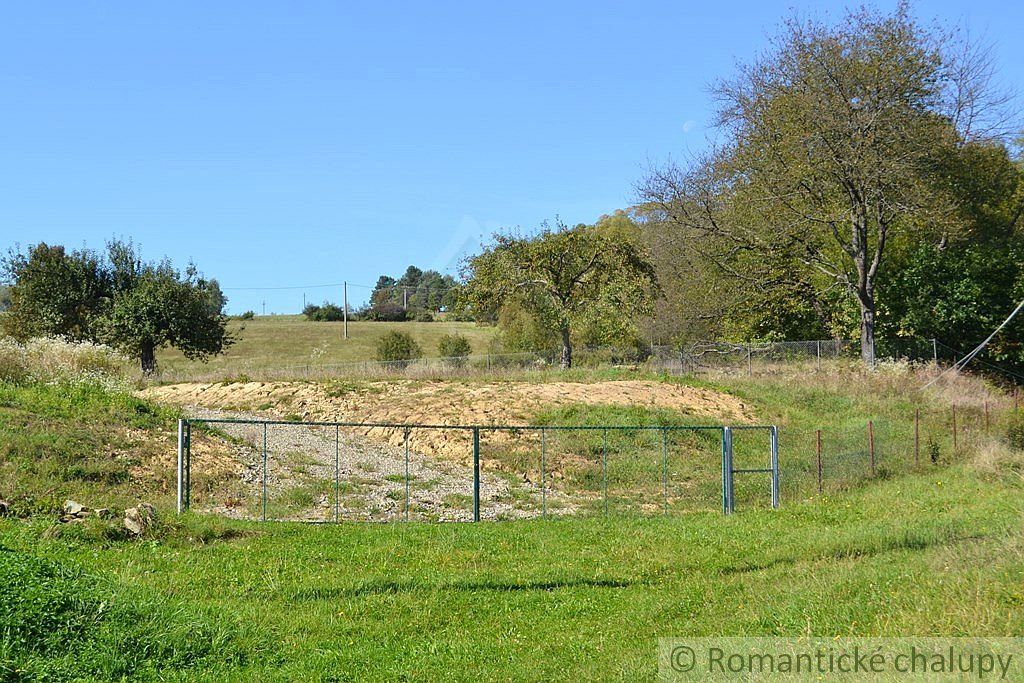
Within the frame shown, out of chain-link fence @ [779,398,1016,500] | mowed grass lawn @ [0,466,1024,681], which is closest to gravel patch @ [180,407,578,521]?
mowed grass lawn @ [0,466,1024,681]

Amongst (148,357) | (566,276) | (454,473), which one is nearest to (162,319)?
(148,357)

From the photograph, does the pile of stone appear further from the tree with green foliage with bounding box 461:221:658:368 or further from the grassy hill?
the tree with green foliage with bounding box 461:221:658:368

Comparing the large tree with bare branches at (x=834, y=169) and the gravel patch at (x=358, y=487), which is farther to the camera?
the large tree with bare branches at (x=834, y=169)

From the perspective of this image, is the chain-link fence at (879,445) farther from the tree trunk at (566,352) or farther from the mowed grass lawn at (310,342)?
the mowed grass lawn at (310,342)

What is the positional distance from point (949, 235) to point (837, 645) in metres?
33.4

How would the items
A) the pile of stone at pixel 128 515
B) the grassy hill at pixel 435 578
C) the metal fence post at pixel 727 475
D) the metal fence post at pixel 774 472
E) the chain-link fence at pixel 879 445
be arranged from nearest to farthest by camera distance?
the grassy hill at pixel 435 578 < the pile of stone at pixel 128 515 < the metal fence post at pixel 727 475 < the metal fence post at pixel 774 472 < the chain-link fence at pixel 879 445

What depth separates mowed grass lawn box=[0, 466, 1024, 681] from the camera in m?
7.48

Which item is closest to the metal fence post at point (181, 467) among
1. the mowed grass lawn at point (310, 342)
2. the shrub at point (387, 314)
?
the mowed grass lawn at point (310, 342)

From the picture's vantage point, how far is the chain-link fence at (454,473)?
50.8 ft

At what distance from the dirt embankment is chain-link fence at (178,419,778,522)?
3.87ft

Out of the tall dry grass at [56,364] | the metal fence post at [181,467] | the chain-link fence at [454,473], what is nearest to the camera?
the metal fence post at [181,467]

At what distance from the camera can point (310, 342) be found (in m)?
79.4

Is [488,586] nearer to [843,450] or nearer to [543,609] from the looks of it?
[543,609]

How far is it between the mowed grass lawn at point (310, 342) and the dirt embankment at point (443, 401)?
106ft
